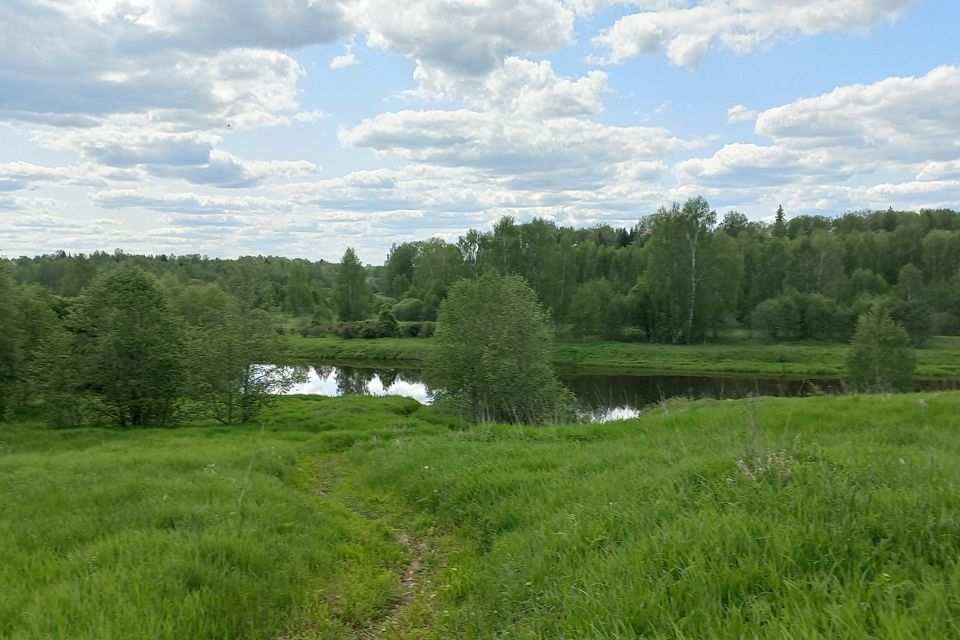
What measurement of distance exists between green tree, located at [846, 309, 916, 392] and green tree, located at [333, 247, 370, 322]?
7173 cm

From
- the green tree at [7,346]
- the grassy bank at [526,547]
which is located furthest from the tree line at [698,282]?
the grassy bank at [526,547]

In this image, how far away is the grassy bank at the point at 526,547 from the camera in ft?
12.8

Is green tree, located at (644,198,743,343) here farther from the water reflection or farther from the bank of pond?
the water reflection

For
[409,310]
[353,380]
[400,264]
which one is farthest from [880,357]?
[400,264]

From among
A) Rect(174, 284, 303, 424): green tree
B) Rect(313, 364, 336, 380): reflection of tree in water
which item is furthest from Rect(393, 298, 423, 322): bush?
Rect(174, 284, 303, 424): green tree

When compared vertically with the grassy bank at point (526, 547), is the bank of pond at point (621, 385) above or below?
below

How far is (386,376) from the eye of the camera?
61719 millimetres

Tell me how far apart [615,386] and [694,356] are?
1820cm

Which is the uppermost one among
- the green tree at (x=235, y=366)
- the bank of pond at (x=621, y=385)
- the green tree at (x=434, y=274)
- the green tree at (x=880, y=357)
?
the green tree at (x=434, y=274)

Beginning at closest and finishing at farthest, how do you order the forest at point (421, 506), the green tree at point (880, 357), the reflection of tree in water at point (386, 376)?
the forest at point (421, 506) < the green tree at point (880, 357) < the reflection of tree in water at point (386, 376)

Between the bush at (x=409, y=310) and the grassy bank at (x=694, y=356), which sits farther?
the bush at (x=409, y=310)

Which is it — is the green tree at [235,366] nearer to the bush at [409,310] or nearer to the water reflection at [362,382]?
the water reflection at [362,382]

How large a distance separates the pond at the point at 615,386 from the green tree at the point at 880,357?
4114mm

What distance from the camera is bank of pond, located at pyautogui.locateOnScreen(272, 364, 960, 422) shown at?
44.6m
